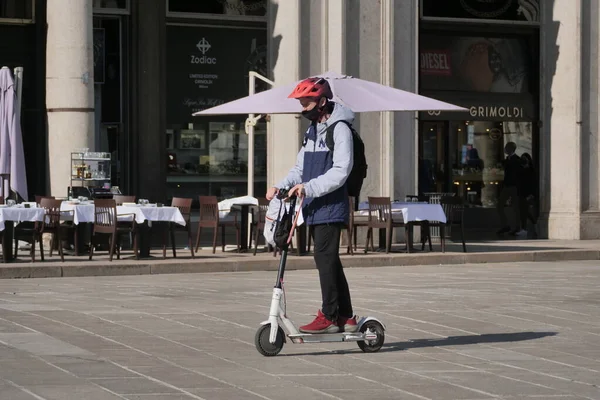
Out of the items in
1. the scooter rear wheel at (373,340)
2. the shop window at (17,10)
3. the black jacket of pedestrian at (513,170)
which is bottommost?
the scooter rear wheel at (373,340)

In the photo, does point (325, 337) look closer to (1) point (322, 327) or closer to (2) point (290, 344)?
(1) point (322, 327)

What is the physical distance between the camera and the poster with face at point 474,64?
26.2 m

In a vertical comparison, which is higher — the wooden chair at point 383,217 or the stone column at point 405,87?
the stone column at point 405,87

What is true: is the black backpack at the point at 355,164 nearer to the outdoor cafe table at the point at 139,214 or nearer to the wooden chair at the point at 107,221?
the wooden chair at the point at 107,221

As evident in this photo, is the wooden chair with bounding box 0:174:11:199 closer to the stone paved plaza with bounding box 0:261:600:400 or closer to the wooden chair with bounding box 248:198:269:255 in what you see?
the wooden chair with bounding box 248:198:269:255

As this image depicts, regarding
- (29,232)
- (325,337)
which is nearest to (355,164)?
(325,337)

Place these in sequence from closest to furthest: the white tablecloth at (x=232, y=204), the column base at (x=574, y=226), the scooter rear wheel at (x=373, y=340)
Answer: the scooter rear wheel at (x=373, y=340)
the white tablecloth at (x=232, y=204)
the column base at (x=574, y=226)

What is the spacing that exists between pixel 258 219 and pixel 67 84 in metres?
3.54

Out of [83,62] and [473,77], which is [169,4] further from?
[473,77]

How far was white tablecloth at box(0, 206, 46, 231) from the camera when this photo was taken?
18375 mm

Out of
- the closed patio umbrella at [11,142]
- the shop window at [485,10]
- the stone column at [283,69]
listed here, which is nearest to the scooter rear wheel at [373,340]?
the closed patio umbrella at [11,142]

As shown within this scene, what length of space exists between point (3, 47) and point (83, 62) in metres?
3.16

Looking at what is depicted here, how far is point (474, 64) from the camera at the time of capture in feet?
87.9

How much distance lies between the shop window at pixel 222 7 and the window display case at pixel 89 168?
14.3 ft
